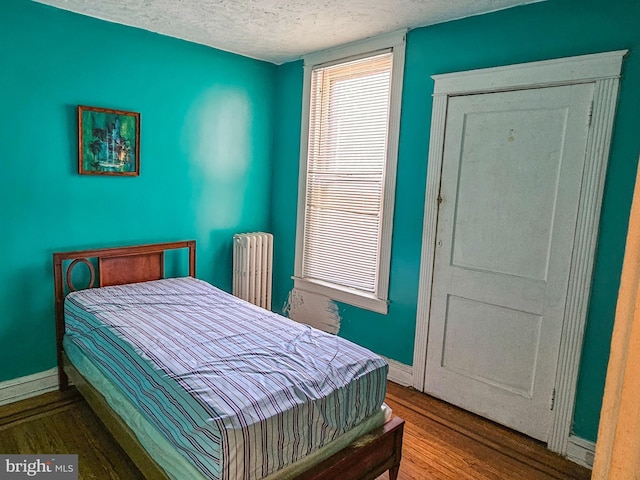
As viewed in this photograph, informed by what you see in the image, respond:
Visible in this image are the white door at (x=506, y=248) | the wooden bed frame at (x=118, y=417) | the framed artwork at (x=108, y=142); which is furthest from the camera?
the framed artwork at (x=108, y=142)

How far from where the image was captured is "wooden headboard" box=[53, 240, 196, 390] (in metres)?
2.63

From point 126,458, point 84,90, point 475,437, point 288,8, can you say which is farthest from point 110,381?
point 288,8

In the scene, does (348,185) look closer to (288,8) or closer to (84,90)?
(288,8)

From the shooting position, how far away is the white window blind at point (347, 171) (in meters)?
3.05

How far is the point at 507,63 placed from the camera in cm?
239

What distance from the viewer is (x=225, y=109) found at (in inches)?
133

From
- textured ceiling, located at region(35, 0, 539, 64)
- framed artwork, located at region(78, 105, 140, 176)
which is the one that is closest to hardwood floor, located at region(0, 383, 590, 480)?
framed artwork, located at region(78, 105, 140, 176)

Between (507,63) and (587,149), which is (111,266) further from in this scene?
(587,149)

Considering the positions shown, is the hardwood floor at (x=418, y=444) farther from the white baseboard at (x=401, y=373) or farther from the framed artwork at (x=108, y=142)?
the framed artwork at (x=108, y=142)

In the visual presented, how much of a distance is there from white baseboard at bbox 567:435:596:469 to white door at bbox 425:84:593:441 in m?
0.13

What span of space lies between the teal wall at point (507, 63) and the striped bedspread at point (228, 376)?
964 millimetres

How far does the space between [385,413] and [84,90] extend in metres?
2.64

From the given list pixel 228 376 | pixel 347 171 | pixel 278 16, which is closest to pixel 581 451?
pixel 228 376

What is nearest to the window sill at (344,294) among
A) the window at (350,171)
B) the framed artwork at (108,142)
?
the window at (350,171)
